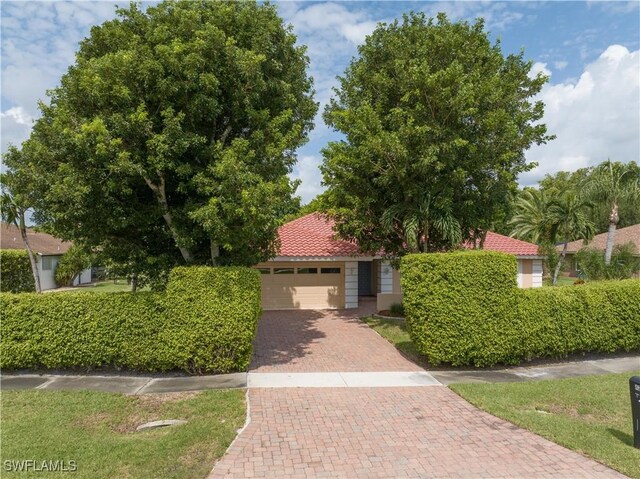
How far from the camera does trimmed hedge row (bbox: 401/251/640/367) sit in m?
9.62

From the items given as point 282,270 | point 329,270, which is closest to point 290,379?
point 282,270

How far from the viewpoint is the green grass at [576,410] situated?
5.86 m

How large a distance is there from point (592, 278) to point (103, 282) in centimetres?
3593

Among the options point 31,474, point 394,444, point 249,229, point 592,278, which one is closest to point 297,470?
point 394,444

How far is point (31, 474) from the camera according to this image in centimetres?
508

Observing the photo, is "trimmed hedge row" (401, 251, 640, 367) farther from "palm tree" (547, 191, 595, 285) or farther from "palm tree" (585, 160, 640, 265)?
"palm tree" (547, 191, 595, 285)

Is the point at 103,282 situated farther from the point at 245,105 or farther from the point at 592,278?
the point at 592,278

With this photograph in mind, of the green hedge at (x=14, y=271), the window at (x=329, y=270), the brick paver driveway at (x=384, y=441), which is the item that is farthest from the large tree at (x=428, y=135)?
the green hedge at (x=14, y=271)

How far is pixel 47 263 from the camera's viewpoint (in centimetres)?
3009

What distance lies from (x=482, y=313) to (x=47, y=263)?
3127cm

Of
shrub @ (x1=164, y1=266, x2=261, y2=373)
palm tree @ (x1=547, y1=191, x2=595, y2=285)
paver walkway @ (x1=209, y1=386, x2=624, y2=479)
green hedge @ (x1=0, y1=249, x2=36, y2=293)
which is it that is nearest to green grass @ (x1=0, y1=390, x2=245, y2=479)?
paver walkway @ (x1=209, y1=386, x2=624, y2=479)

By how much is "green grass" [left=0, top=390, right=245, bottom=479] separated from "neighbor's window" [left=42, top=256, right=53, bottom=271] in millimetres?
25435

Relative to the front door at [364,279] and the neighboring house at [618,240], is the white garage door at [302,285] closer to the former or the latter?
the front door at [364,279]

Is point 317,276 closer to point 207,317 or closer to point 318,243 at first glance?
point 318,243
